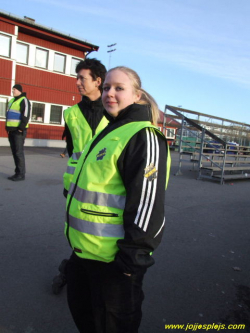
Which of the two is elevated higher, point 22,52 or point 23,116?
point 22,52

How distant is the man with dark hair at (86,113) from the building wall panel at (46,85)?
1702 centimetres

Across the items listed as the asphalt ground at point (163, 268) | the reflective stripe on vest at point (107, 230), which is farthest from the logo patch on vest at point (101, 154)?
the asphalt ground at point (163, 268)

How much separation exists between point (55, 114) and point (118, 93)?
19.4 metres

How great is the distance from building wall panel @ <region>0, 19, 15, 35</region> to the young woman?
58.7ft

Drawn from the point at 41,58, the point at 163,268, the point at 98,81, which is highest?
the point at 41,58

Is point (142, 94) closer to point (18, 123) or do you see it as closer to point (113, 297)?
point (113, 297)

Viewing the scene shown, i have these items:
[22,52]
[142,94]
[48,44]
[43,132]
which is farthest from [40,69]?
[142,94]

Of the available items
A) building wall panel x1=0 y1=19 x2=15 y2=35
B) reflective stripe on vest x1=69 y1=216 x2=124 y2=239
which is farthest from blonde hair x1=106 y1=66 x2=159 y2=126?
building wall panel x1=0 y1=19 x2=15 y2=35

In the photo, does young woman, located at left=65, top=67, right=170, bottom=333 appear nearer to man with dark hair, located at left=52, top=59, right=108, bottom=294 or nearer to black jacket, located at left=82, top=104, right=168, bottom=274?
black jacket, located at left=82, top=104, right=168, bottom=274

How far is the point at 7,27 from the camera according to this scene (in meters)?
16.5

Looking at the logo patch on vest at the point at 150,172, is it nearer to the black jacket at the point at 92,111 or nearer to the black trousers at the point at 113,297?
the black trousers at the point at 113,297

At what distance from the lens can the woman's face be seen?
172 cm

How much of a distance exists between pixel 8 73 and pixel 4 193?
43.6ft

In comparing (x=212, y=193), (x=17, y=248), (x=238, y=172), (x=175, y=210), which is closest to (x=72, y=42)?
(x=238, y=172)
